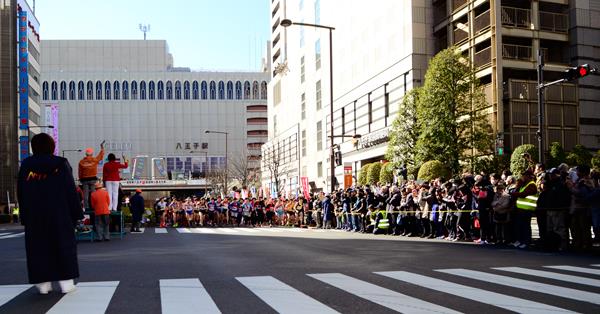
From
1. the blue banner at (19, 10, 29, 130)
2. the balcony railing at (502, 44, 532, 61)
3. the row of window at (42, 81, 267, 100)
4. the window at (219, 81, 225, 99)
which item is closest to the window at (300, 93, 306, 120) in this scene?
the blue banner at (19, 10, 29, 130)

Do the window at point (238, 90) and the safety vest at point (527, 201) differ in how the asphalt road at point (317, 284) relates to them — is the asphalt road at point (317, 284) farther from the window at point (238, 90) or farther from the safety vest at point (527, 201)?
the window at point (238, 90)

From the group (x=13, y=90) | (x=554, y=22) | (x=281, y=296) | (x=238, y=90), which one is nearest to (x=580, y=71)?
(x=281, y=296)

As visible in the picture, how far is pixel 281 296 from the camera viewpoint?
20.7 ft

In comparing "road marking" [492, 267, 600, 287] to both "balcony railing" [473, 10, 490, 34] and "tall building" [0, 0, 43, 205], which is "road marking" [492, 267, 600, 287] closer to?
"balcony railing" [473, 10, 490, 34]

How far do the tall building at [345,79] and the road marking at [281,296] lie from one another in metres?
28.4

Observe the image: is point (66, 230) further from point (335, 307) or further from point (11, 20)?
point (11, 20)

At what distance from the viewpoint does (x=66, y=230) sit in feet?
21.8

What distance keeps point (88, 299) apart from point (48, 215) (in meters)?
1.02

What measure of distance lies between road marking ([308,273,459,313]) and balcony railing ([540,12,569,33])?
3254 cm

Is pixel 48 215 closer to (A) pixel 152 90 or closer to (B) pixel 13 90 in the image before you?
(B) pixel 13 90

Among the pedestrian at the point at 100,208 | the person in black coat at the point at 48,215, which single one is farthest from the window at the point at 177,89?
the person in black coat at the point at 48,215

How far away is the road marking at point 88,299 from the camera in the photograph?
5707 millimetres

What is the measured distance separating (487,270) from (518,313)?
3468mm

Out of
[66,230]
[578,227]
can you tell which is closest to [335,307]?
[66,230]
